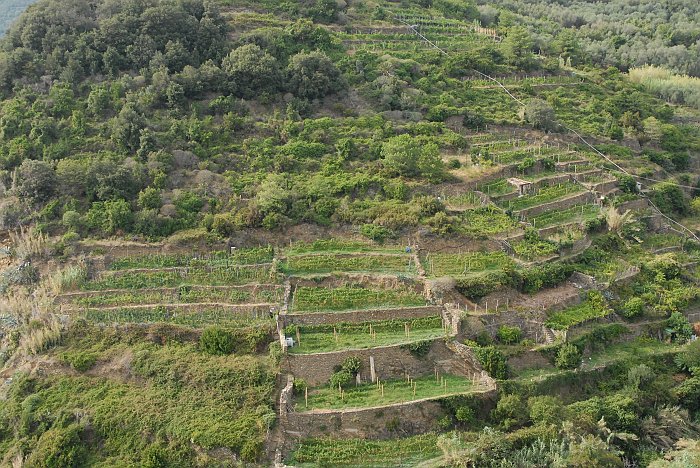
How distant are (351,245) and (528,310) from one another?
7345mm

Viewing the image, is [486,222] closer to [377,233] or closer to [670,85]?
[377,233]

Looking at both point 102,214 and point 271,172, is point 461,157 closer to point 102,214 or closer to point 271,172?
point 271,172

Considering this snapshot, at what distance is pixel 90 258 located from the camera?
27141mm

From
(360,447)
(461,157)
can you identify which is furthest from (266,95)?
(360,447)

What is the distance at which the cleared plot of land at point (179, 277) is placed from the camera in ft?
85.8

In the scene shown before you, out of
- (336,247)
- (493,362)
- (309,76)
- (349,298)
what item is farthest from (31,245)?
(493,362)

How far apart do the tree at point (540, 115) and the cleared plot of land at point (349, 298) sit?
Result: 16.0m

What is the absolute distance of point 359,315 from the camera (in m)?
24.8

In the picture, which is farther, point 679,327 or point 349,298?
point 679,327

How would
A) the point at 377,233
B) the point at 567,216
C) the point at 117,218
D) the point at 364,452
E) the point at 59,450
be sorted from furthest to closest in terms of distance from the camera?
the point at 567,216 < the point at 377,233 < the point at 117,218 < the point at 364,452 < the point at 59,450

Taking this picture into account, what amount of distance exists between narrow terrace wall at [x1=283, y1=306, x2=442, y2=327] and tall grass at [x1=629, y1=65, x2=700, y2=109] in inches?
1227

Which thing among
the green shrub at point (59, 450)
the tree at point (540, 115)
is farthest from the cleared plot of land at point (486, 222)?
the green shrub at point (59, 450)

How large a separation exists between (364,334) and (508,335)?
5217 mm

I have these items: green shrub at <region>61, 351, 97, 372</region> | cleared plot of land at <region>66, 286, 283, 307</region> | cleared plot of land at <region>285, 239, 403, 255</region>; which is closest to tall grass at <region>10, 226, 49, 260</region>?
cleared plot of land at <region>66, 286, 283, 307</region>
